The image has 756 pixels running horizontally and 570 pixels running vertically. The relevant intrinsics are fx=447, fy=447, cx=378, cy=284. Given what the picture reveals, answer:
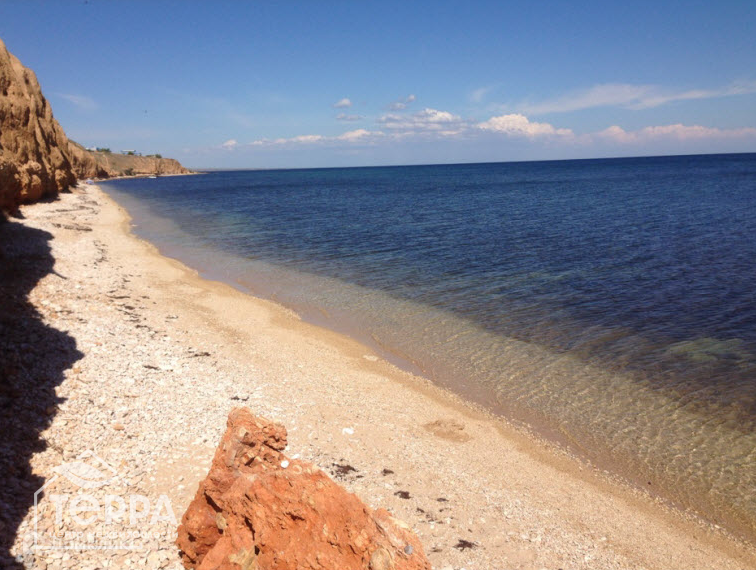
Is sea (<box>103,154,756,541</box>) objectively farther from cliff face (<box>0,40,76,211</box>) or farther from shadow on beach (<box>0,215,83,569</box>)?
shadow on beach (<box>0,215,83,569</box>)

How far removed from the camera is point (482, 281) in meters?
23.0

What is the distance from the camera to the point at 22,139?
30.2 m

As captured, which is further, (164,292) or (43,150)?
(43,150)

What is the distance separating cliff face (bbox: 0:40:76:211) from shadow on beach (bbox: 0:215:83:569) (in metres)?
6.56

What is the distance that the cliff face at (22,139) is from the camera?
23.1 m

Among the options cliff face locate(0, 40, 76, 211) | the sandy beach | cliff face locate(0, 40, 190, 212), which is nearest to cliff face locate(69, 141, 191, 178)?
cliff face locate(0, 40, 190, 212)

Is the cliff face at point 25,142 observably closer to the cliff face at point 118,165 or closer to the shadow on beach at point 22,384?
the shadow on beach at point 22,384

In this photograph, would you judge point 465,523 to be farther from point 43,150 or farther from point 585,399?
point 43,150

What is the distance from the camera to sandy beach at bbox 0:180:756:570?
7137mm

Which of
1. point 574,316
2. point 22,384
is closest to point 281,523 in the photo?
point 22,384

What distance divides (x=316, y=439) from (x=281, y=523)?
502 centimetres

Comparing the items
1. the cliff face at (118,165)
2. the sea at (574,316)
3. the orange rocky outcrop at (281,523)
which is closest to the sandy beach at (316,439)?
the sea at (574,316)

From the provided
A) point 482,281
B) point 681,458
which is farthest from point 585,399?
point 482,281

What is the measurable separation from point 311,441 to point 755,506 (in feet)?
28.6
